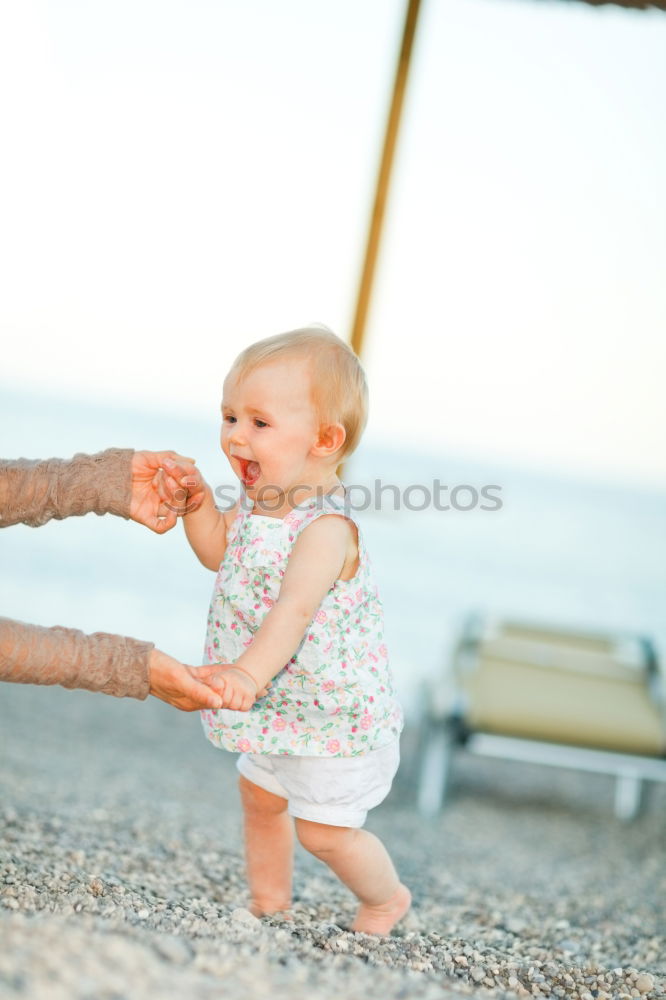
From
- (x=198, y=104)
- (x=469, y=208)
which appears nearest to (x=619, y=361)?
(x=469, y=208)

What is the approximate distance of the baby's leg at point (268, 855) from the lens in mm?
1973

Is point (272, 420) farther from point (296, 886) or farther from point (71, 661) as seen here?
point (296, 886)

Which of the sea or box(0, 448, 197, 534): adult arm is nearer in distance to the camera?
box(0, 448, 197, 534): adult arm

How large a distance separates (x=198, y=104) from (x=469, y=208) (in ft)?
14.0

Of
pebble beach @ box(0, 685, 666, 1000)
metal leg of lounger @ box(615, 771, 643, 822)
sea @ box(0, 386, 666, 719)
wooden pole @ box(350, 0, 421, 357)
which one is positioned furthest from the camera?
sea @ box(0, 386, 666, 719)

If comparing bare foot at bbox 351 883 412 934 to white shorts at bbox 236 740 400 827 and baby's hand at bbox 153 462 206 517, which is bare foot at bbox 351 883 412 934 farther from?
baby's hand at bbox 153 462 206 517

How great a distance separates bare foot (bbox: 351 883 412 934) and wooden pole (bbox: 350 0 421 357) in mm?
2538

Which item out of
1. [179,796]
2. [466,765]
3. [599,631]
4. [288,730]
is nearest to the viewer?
[288,730]

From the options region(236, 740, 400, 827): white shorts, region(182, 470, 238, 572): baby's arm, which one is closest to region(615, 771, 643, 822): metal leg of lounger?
region(236, 740, 400, 827): white shorts

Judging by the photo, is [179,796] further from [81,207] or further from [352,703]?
[81,207]

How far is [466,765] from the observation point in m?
4.76

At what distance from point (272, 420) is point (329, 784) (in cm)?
65

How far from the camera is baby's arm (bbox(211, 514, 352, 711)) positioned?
1583mm

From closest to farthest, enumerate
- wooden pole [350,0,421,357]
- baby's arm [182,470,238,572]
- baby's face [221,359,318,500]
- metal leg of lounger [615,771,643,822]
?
baby's face [221,359,318,500] < baby's arm [182,470,238,572] < metal leg of lounger [615,771,643,822] < wooden pole [350,0,421,357]
